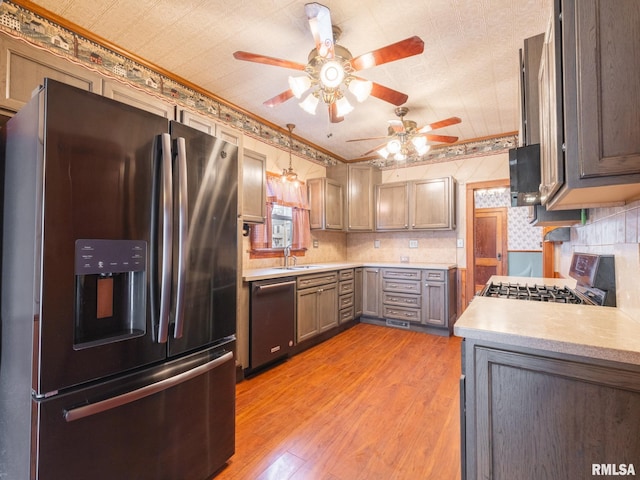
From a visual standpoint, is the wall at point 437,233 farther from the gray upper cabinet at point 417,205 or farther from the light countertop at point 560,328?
the light countertop at point 560,328

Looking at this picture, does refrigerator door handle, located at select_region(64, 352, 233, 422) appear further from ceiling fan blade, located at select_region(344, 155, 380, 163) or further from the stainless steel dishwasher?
ceiling fan blade, located at select_region(344, 155, 380, 163)

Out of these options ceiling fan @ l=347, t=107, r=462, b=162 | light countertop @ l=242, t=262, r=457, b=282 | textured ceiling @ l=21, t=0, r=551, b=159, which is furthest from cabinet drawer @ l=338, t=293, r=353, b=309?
textured ceiling @ l=21, t=0, r=551, b=159

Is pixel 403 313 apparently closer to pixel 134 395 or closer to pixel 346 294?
pixel 346 294

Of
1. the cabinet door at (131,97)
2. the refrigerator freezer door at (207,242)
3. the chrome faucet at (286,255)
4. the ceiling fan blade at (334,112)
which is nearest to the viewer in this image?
the refrigerator freezer door at (207,242)

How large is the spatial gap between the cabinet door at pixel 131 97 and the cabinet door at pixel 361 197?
3.27 metres

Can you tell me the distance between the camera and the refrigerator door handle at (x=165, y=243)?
121cm

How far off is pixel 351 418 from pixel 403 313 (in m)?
2.26

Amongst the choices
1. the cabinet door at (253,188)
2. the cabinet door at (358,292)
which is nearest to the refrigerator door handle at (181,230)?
the cabinet door at (253,188)

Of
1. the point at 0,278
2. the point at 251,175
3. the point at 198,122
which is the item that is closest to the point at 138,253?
the point at 0,278

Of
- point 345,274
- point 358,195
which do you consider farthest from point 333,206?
point 345,274

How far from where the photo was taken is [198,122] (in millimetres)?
2041

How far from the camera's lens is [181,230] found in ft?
4.15

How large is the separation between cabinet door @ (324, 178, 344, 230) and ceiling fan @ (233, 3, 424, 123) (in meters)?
2.08

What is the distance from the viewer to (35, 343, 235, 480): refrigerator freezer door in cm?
100
